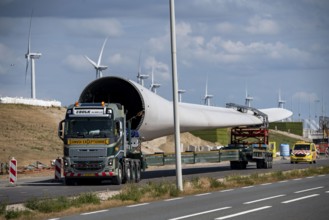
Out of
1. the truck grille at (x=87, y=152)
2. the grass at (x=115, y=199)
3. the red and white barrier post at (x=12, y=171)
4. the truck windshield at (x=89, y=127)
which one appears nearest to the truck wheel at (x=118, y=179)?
the truck grille at (x=87, y=152)

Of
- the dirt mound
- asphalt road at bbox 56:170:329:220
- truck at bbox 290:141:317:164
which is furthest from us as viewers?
the dirt mound

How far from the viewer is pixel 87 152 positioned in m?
34.1

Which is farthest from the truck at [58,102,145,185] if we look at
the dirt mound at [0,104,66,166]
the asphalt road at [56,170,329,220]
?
the dirt mound at [0,104,66,166]

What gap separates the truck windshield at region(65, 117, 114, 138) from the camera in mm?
34094

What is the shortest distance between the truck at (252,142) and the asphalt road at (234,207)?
25538 mm

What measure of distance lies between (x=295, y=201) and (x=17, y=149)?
179ft

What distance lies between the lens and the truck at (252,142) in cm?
5353

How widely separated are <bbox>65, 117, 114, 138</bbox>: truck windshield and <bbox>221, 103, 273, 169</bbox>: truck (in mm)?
20086

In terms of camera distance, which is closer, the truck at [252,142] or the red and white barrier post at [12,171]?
the red and white barrier post at [12,171]

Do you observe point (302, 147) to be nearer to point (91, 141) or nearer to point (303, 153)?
point (303, 153)

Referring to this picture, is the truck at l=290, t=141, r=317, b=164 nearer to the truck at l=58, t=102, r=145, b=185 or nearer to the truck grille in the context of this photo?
the truck at l=58, t=102, r=145, b=185

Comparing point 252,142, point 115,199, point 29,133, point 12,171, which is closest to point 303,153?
point 252,142

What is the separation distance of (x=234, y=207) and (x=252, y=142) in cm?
3426

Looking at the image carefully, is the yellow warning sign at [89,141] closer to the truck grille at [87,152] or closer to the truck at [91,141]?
the truck at [91,141]
